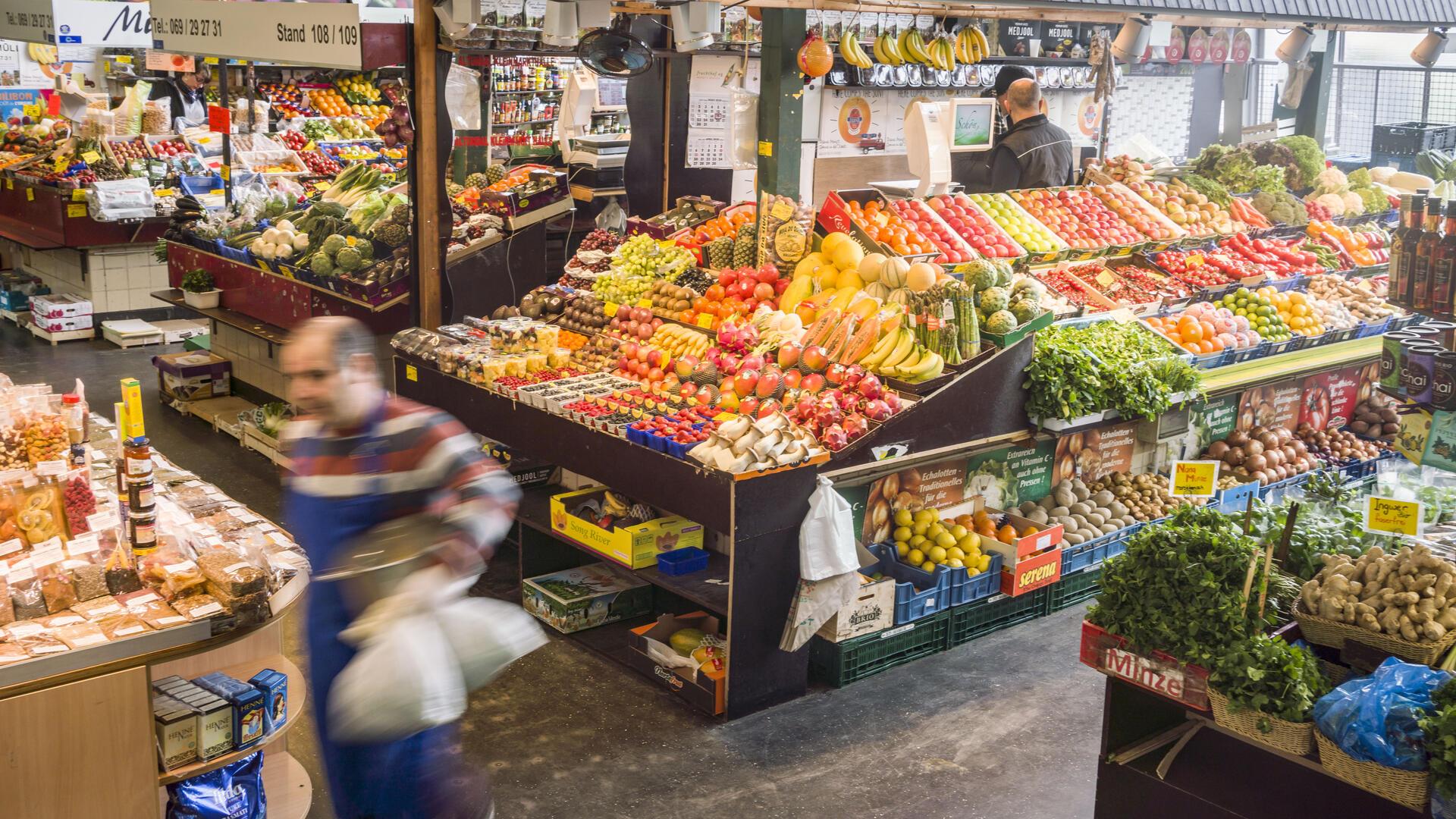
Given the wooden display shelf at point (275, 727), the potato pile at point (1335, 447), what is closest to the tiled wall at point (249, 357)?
the wooden display shelf at point (275, 727)

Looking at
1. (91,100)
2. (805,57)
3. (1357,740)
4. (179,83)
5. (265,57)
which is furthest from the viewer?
(179,83)

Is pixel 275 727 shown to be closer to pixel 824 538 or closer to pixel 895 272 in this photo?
pixel 824 538

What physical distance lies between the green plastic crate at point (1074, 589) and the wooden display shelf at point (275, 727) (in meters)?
3.54

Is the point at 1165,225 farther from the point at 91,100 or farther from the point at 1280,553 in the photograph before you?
the point at 91,100

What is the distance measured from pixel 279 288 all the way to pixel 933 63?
14.8 ft

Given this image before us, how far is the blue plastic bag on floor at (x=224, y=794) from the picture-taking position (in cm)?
385

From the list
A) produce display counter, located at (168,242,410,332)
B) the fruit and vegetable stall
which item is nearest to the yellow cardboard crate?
the fruit and vegetable stall

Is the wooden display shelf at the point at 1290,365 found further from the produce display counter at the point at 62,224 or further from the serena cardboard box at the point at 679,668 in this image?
the produce display counter at the point at 62,224

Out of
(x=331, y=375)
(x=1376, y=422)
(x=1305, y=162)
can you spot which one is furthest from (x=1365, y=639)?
(x=1305, y=162)

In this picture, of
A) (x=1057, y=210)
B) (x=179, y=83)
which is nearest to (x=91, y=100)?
(x=179, y=83)

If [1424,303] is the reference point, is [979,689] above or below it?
below

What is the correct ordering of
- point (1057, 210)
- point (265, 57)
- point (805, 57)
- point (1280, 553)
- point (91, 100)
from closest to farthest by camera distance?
point (1280, 553) → point (805, 57) → point (265, 57) → point (1057, 210) → point (91, 100)

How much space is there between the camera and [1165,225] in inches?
316

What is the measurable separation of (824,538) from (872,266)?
5.52 ft
